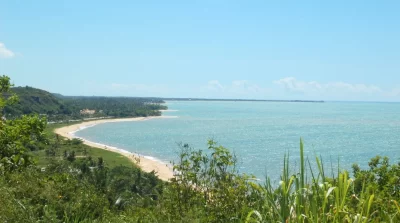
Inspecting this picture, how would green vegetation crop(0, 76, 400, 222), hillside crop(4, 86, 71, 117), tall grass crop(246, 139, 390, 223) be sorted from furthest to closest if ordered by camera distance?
hillside crop(4, 86, 71, 117)
green vegetation crop(0, 76, 400, 222)
tall grass crop(246, 139, 390, 223)

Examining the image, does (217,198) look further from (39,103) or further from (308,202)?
(39,103)

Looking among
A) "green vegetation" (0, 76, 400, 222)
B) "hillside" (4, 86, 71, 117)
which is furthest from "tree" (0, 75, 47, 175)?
"hillside" (4, 86, 71, 117)

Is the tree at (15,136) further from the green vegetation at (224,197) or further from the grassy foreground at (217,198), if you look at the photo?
the grassy foreground at (217,198)

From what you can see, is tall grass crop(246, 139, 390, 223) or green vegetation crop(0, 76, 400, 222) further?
green vegetation crop(0, 76, 400, 222)

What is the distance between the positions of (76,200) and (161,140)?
57138 mm

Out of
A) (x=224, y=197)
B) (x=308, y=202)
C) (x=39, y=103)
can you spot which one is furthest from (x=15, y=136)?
(x=39, y=103)

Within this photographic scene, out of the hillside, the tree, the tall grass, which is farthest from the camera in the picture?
the hillside

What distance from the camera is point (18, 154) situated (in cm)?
900

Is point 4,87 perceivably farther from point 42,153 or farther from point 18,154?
point 42,153

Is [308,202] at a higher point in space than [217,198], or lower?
higher

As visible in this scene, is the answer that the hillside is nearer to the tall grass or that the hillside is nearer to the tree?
the tree

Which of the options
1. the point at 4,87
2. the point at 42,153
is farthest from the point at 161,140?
the point at 4,87

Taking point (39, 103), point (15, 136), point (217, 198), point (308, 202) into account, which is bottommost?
point (39, 103)

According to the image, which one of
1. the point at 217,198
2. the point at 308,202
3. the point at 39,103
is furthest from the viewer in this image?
the point at 39,103
